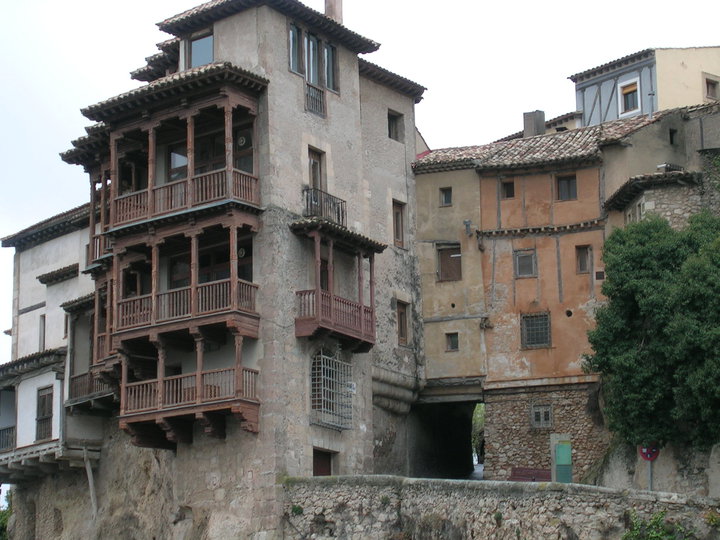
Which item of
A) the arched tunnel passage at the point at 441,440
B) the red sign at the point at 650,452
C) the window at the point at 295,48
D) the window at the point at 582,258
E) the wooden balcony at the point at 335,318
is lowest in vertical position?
the red sign at the point at 650,452

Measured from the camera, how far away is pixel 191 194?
4547cm

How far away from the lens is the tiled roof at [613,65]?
69.8 metres

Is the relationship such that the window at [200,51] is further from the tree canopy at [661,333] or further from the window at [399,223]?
the tree canopy at [661,333]

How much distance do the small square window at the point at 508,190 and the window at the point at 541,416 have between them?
7312 mm

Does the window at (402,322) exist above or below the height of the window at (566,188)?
below

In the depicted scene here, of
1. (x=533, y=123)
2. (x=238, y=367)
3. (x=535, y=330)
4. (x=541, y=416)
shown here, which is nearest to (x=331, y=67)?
(x=535, y=330)

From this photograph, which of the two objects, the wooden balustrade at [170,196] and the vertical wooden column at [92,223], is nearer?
the wooden balustrade at [170,196]

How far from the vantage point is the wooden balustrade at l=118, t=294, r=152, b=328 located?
151ft

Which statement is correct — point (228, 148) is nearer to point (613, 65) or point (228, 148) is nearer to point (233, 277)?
point (233, 277)

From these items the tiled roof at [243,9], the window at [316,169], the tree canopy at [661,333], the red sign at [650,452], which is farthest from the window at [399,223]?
the red sign at [650,452]

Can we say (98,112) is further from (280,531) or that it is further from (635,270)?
(635,270)

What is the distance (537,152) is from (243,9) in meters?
11.8

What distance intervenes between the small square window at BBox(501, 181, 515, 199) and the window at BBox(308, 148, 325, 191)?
7.57 m

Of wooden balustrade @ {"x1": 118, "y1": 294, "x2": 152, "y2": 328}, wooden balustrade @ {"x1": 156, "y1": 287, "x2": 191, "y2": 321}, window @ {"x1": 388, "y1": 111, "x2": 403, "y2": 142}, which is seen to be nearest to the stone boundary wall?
wooden balustrade @ {"x1": 156, "y1": 287, "x2": 191, "y2": 321}
